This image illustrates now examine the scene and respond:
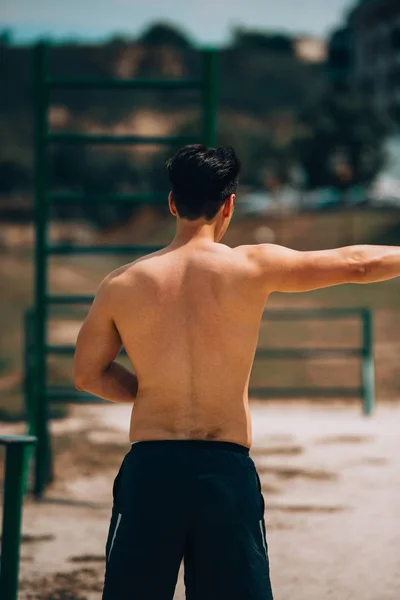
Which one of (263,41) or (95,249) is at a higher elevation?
(263,41)

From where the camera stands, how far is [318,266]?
2.77m

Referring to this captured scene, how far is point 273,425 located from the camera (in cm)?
906

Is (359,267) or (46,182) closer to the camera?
(359,267)

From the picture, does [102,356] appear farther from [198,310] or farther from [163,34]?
[163,34]

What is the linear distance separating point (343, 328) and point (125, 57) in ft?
444

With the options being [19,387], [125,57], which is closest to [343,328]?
[19,387]

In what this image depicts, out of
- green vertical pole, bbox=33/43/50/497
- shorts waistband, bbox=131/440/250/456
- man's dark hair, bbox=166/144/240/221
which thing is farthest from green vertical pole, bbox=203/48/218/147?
shorts waistband, bbox=131/440/250/456

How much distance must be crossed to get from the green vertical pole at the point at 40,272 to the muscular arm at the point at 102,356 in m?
3.66

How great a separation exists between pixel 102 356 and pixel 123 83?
4.05 meters

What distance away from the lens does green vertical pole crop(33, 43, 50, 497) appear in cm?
653

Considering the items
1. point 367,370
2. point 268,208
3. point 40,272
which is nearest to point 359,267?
point 40,272

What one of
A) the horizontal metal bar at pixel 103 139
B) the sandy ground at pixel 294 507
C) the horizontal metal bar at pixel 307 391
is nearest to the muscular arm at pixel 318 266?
the sandy ground at pixel 294 507

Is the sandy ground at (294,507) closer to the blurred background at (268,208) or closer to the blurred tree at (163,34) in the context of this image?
the blurred background at (268,208)

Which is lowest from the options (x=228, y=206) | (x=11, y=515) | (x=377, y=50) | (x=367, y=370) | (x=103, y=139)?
(x=11, y=515)
